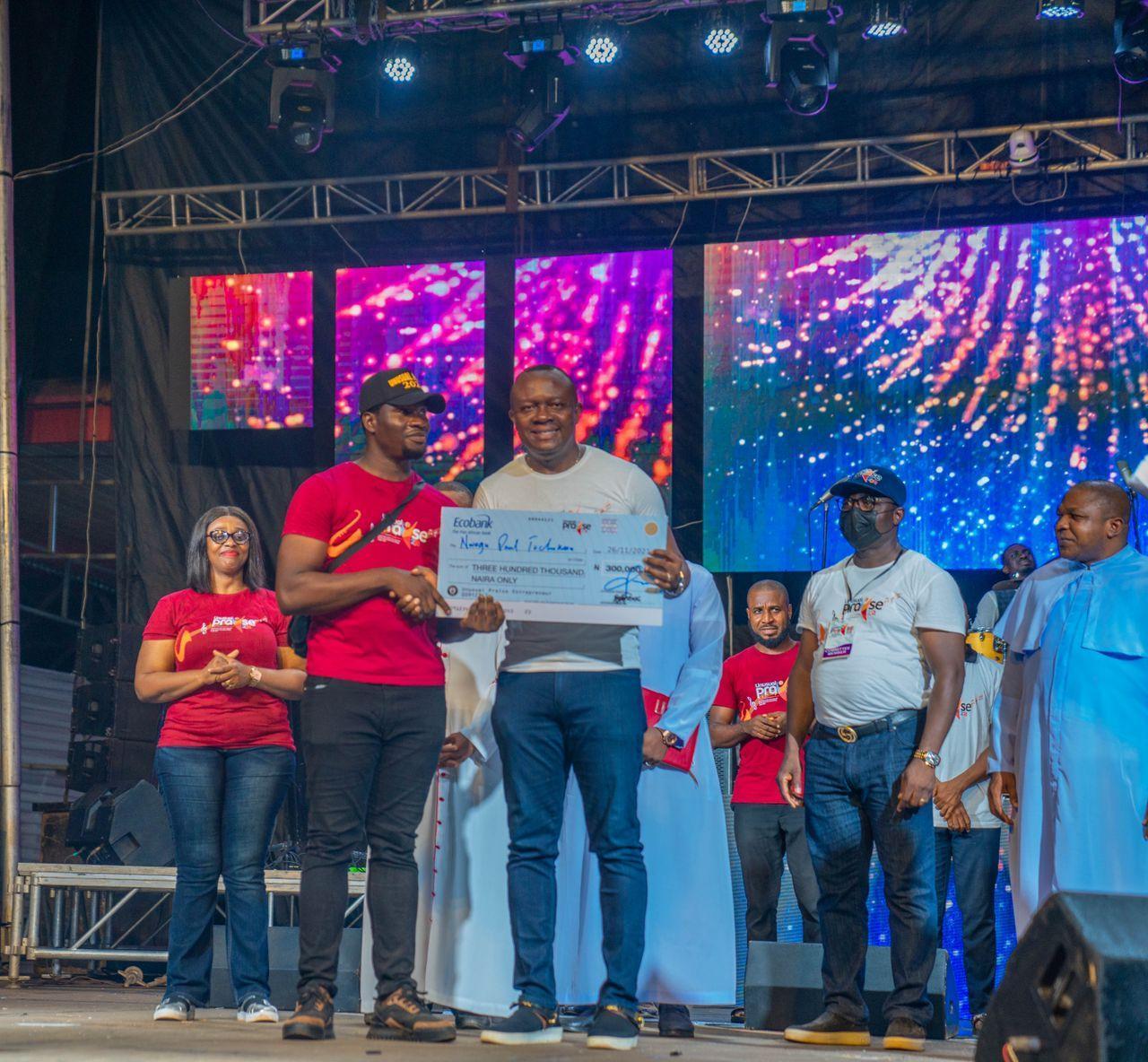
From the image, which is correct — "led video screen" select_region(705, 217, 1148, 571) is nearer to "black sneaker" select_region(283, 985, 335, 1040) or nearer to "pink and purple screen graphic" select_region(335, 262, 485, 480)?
"pink and purple screen graphic" select_region(335, 262, 485, 480)

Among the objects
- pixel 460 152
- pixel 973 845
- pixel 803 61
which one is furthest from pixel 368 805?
pixel 460 152

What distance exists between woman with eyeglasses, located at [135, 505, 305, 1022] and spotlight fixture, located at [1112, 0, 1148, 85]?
21.4 ft

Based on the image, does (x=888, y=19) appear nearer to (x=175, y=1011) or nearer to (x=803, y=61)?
(x=803, y=61)

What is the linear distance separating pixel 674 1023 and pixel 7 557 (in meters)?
4.45

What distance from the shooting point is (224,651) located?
4.96 metres

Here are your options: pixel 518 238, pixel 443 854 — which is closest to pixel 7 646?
pixel 443 854

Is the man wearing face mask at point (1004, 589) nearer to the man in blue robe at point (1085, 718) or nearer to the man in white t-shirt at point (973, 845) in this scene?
the man in white t-shirt at point (973, 845)

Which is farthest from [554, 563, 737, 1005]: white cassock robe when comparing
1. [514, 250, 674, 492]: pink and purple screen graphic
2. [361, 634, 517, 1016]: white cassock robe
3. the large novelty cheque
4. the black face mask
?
[514, 250, 674, 492]: pink and purple screen graphic

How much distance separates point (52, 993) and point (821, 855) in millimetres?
3887

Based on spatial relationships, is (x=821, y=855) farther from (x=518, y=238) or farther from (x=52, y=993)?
(x=518, y=238)

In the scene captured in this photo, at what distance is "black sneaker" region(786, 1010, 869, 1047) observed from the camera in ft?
14.8

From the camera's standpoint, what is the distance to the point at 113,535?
12.9m

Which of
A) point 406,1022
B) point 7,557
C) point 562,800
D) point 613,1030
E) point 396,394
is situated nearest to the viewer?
point 613,1030

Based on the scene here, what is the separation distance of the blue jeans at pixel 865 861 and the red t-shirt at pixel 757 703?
161cm
